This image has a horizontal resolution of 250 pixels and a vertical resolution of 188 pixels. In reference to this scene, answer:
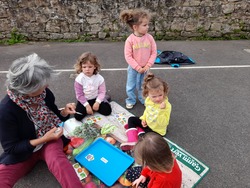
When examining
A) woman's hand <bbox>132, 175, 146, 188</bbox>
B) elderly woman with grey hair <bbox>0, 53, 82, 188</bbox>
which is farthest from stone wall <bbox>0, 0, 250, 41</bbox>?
woman's hand <bbox>132, 175, 146, 188</bbox>

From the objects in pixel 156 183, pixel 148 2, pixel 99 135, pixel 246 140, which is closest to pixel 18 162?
pixel 99 135

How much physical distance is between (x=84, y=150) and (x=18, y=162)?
0.78 metres

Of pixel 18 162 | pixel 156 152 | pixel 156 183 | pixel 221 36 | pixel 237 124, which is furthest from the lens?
A: pixel 221 36

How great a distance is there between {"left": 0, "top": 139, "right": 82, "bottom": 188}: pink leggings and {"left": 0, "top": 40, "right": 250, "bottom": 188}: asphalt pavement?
11.2 inches

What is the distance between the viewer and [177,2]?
6.21 meters

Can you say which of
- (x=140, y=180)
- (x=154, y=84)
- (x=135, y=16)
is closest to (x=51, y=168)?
(x=140, y=180)

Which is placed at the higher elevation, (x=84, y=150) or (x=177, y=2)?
(x=177, y=2)

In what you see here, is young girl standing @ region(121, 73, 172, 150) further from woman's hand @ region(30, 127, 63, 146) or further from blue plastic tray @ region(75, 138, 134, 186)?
woman's hand @ region(30, 127, 63, 146)

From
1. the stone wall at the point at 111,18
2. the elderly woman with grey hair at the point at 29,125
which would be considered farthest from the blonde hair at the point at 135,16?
the stone wall at the point at 111,18

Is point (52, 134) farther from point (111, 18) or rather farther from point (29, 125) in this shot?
point (111, 18)

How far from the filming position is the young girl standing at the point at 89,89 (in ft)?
10.4

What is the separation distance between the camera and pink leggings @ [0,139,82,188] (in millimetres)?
2119

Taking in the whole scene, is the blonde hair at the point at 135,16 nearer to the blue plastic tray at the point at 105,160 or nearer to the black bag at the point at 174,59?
the blue plastic tray at the point at 105,160

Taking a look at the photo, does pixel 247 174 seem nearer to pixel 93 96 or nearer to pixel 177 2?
pixel 93 96
